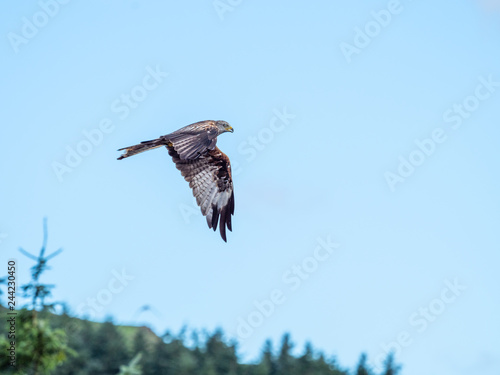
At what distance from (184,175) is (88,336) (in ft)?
139

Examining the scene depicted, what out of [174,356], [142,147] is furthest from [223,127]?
[174,356]

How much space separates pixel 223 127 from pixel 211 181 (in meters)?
1.07

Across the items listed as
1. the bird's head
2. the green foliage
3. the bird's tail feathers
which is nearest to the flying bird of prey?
the bird's head

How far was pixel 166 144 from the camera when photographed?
44.9ft

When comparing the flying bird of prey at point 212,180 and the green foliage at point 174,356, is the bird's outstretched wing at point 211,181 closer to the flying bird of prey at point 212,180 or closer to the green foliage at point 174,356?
the flying bird of prey at point 212,180

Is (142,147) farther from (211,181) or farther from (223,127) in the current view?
(211,181)

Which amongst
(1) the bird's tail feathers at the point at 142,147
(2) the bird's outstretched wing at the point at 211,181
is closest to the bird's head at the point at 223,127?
(2) the bird's outstretched wing at the point at 211,181

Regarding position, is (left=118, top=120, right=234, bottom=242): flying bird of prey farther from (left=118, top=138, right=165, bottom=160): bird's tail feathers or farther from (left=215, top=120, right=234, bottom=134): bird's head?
(left=118, top=138, right=165, bottom=160): bird's tail feathers

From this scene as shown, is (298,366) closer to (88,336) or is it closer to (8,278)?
(88,336)

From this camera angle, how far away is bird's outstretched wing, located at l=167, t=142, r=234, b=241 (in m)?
15.2

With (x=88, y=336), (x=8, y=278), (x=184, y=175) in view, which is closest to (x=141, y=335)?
(x=88, y=336)

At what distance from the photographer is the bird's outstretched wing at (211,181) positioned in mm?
15180

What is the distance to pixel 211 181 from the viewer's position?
15.5 m

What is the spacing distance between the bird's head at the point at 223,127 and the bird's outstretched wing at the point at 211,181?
1.83ft
